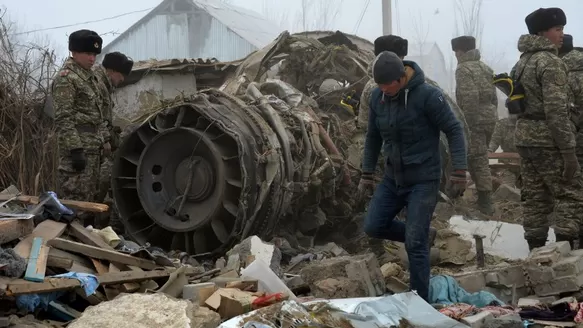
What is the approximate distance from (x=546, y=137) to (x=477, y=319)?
2.42 meters

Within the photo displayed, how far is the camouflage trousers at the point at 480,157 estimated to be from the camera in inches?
364

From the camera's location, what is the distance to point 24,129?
7.08 m

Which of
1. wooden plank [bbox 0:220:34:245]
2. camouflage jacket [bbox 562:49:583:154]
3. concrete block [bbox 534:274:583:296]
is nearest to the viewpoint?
wooden plank [bbox 0:220:34:245]

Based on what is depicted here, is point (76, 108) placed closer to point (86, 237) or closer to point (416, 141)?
point (86, 237)

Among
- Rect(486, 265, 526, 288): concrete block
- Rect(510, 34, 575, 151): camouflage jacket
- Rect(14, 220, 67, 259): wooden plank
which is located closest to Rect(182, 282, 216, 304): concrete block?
Rect(14, 220, 67, 259): wooden plank

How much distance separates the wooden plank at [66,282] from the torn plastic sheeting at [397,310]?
4.06 feet

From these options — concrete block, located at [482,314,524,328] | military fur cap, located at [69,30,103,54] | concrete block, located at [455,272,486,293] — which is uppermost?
military fur cap, located at [69,30,103,54]

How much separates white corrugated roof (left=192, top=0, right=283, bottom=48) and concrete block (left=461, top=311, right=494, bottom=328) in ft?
84.4

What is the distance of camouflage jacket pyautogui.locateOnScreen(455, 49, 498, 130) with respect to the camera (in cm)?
953

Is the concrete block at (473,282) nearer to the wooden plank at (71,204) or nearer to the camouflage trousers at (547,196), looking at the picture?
the camouflage trousers at (547,196)

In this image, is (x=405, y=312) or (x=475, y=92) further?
(x=475, y=92)

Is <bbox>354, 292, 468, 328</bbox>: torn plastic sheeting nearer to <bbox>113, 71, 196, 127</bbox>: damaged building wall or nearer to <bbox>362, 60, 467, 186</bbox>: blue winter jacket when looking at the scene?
<bbox>362, 60, 467, 186</bbox>: blue winter jacket

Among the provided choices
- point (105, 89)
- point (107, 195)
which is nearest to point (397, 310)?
point (105, 89)

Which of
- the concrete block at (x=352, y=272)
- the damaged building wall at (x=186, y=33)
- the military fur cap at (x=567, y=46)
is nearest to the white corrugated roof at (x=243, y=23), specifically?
the damaged building wall at (x=186, y=33)
